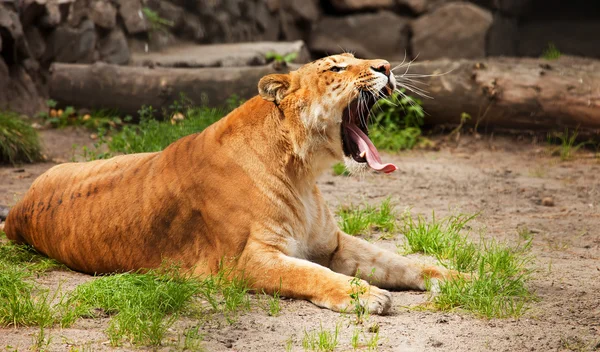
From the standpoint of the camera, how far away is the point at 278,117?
4480 mm

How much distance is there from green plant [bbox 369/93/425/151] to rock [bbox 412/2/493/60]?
4.88m

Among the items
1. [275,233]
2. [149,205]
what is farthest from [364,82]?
[149,205]

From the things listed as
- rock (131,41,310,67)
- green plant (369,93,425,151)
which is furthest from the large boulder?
green plant (369,93,425,151)

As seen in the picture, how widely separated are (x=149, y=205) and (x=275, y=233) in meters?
0.75

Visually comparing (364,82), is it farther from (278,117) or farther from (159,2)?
(159,2)

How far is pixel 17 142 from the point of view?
7.60 m

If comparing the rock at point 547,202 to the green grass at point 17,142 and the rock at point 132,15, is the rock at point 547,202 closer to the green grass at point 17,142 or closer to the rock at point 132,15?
the green grass at point 17,142

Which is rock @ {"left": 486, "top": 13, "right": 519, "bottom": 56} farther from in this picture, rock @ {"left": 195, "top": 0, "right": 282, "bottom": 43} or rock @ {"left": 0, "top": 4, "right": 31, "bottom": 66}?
rock @ {"left": 0, "top": 4, "right": 31, "bottom": 66}

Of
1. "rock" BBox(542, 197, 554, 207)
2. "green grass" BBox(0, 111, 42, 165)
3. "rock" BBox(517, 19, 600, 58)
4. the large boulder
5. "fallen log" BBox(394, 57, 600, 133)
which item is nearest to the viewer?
"rock" BBox(542, 197, 554, 207)

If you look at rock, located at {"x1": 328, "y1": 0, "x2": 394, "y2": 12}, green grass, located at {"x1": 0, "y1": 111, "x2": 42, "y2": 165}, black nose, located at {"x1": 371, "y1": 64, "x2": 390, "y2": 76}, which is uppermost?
black nose, located at {"x1": 371, "y1": 64, "x2": 390, "y2": 76}

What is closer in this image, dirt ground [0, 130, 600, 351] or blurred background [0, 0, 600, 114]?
dirt ground [0, 130, 600, 351]

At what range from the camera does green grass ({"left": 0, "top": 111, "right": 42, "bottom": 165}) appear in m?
7.56

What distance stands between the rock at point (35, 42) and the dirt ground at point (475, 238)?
1323 millimetres

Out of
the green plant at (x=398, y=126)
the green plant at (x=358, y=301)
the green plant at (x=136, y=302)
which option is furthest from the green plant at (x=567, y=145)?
the green plant at (x=136, y=302)
